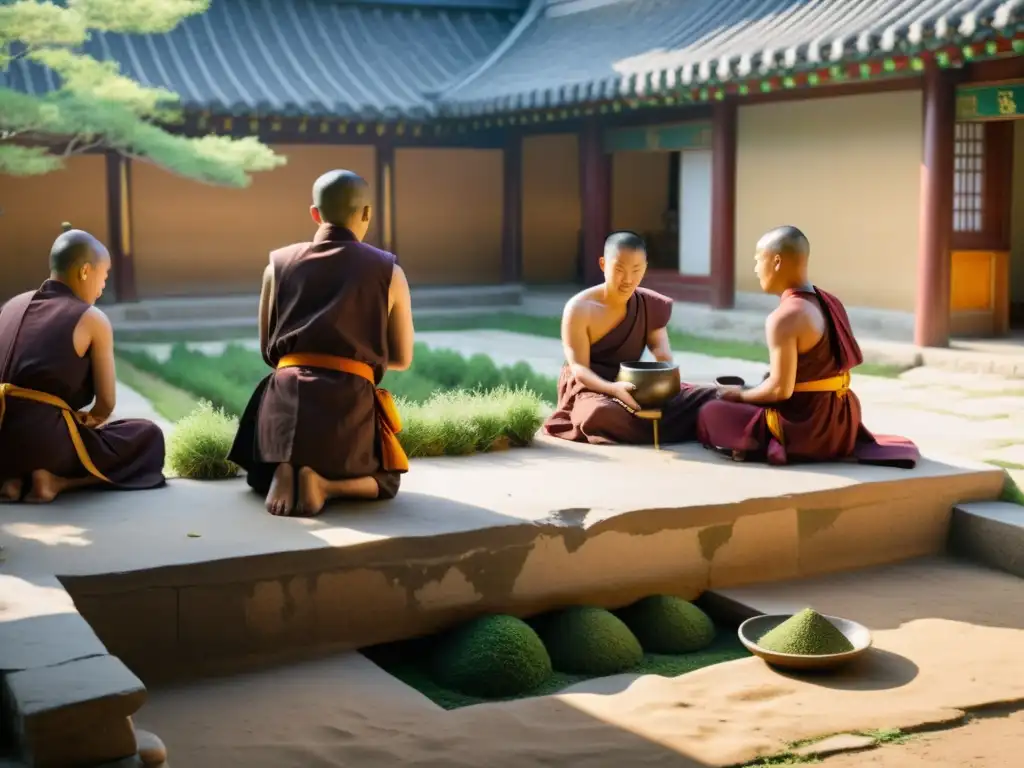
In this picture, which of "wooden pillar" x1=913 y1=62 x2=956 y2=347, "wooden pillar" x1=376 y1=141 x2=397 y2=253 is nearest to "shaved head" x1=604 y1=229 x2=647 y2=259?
"wooden pillar" x1=913 y1=62 x2=956 y2=347

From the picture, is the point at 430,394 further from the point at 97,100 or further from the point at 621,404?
the point at 97,100

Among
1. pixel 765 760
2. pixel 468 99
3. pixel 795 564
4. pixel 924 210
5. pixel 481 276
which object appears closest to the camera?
pixel 765 760

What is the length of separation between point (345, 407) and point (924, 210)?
7.67 m

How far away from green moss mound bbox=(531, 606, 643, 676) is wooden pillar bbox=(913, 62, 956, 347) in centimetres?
728

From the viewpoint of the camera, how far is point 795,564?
Result: 17.1ft

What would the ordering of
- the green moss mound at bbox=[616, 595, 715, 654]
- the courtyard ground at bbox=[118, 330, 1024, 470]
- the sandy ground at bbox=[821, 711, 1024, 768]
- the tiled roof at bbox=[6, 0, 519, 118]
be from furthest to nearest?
1. the tiled roof at bbox=[6, 0, 519, 118]
2. the courtyard ground at bbox=[118, 330, 1024, 470]
3. the green moss mound at bbox=[616, 595, 715, 654]
4. the sandy ground at bbox=[821, 711, 1024, 768]

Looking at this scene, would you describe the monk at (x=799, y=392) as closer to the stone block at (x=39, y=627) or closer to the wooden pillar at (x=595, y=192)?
the stone block at (x=39, y=627)

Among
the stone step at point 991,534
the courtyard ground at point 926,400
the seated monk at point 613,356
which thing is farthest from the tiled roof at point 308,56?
the stone step at point 991,534

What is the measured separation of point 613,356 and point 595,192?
10.3m

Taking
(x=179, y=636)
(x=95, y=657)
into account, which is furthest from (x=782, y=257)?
(x=95, y=657)

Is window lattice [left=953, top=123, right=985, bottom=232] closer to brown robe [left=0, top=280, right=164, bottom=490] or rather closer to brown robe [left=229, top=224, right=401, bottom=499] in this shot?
brown robe [left=229, top=224, right=401, bottom=499]

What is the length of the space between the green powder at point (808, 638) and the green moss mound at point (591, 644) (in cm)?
51

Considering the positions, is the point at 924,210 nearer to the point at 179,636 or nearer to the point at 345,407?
the point at 345,407

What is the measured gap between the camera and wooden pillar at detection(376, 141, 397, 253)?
17.4m
